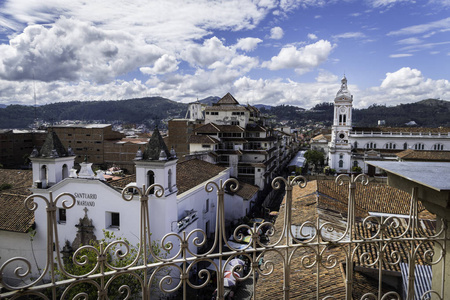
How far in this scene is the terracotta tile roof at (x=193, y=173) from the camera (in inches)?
822

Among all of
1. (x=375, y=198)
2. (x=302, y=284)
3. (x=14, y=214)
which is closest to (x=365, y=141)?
(x=375, y=198)

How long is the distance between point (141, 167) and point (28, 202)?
13384 mm

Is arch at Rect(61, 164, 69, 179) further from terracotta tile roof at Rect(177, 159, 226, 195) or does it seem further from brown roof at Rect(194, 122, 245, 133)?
brown roof at Rect(194, 122, 245, 133)

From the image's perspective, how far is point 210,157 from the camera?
3375cm

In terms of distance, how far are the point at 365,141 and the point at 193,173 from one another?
41.9m

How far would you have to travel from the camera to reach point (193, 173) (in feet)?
79.4

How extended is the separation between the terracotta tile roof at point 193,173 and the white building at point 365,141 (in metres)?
31.3

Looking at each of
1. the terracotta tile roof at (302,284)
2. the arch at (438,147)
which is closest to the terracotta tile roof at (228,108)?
the terracotta tile roof at (302,284)

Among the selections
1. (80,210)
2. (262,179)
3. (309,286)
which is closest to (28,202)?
(309,286)

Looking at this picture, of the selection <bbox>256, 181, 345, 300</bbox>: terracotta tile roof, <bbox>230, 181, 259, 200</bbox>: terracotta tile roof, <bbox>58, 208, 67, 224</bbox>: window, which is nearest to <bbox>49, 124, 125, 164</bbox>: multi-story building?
<bbox>230, 181, 259, 200</bbox>: terracotta tile roof

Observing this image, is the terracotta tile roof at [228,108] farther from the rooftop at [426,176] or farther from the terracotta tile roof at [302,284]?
the rooftop at [426,176]

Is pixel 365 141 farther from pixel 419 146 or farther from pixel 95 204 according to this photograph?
pixel 95 204

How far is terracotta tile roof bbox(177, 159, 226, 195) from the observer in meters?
20.9

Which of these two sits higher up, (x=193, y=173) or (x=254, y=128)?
(x=254, y=128)
